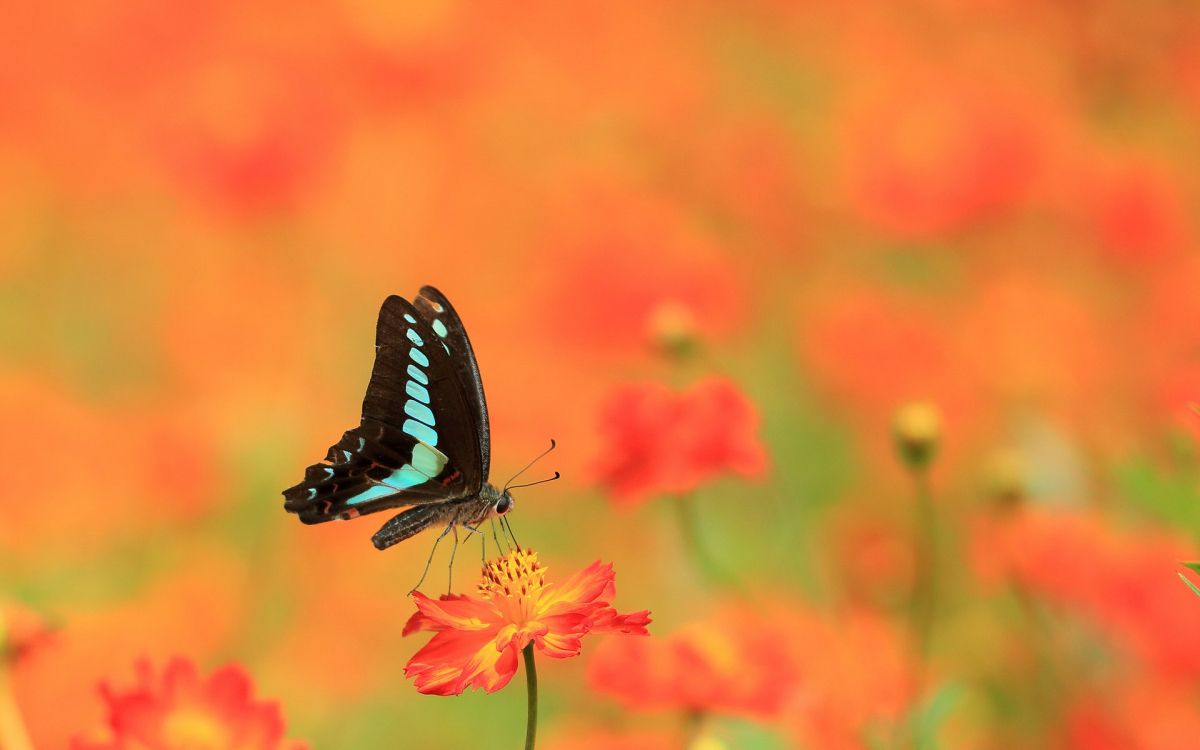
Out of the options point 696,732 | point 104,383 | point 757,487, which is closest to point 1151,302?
point 757,487

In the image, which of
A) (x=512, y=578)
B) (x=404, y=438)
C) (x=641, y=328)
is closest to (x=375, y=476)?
(x=404, y=438)

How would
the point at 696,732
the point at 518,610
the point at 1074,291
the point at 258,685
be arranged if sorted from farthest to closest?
the point at 1074,291 → the point at 258,685 → the point at 696,732 → the point at 518,610

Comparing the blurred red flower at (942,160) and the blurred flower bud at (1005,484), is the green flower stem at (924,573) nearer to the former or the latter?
the blurred flower bud at (1005,484)

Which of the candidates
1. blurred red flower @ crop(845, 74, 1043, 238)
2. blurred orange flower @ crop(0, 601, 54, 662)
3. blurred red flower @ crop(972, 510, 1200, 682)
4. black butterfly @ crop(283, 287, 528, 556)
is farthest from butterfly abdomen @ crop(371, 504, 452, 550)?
blurred red flower @ crop(845, 74, 1043, 238)

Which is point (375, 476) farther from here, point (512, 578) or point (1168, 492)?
point (1168, 492)

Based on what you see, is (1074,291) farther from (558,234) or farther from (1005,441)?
(558,234)

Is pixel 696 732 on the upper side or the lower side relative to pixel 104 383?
lower
